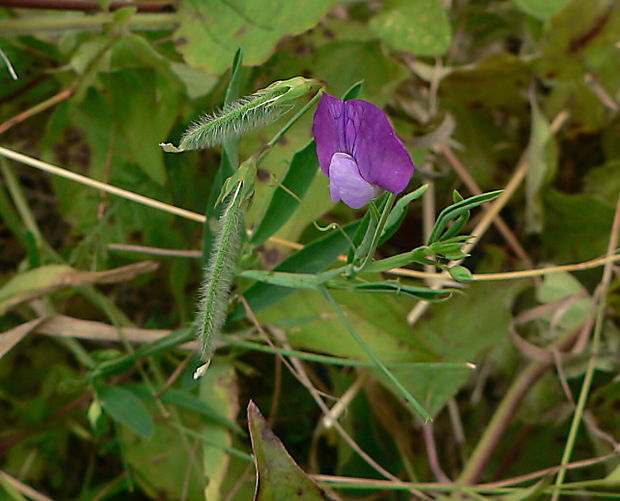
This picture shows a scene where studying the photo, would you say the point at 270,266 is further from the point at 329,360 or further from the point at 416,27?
the point at 416,27

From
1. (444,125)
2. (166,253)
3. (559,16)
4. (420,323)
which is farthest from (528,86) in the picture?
(166,253)

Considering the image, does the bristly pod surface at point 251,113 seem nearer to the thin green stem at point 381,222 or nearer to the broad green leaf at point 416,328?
the thin green stem at point 381,222

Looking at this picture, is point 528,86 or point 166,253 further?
point 528,86

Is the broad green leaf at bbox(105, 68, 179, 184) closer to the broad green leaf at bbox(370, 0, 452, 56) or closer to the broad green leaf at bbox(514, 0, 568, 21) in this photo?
the broad green leaf at bbox(370, 0, 452, 56)

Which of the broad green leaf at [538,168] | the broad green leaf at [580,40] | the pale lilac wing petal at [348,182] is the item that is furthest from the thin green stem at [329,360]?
the broad green leaf at [580,40]

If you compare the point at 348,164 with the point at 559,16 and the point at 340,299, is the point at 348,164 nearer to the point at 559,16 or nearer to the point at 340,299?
the point at 340,299

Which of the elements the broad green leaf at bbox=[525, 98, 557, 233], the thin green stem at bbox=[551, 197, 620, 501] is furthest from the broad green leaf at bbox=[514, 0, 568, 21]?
the thin green stem at bbox=[551, 197, 620, 501]
